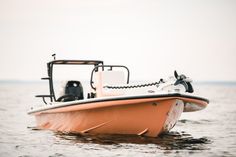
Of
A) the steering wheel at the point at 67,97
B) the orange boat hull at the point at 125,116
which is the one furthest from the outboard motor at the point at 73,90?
the orange boat hull at the point at 125,116

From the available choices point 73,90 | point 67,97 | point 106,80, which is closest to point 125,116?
point 106,80

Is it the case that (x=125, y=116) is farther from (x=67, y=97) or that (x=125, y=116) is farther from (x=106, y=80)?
(x=67, y=97)

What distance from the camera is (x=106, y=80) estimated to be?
1306 centimetres

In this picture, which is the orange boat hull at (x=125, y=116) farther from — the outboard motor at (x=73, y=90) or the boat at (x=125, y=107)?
the outboard motor at (x=73, y=90)

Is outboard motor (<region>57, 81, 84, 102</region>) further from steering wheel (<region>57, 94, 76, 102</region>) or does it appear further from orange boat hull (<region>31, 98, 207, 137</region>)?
orange boat hull (<region>31, 98, 207, 137</region>)

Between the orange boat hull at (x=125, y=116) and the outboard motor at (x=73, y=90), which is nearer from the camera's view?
the orange boat hull at (x=125, y=116)

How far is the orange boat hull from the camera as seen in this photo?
11.6 meters

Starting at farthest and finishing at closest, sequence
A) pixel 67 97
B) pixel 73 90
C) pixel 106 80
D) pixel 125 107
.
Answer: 1. pixel 73 90
2. pixel 67 97
3. pixel 106 80
4. pixel 125 107

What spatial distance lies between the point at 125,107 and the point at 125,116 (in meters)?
0.28

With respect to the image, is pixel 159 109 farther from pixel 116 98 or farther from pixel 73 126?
pixel 73 126

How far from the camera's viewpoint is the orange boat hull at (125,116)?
11.6m

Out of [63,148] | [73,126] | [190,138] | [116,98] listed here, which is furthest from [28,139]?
[190,138]

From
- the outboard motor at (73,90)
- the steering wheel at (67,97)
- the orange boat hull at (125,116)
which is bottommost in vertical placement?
the orange boat hull at (125,116)

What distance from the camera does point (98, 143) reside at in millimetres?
11797
